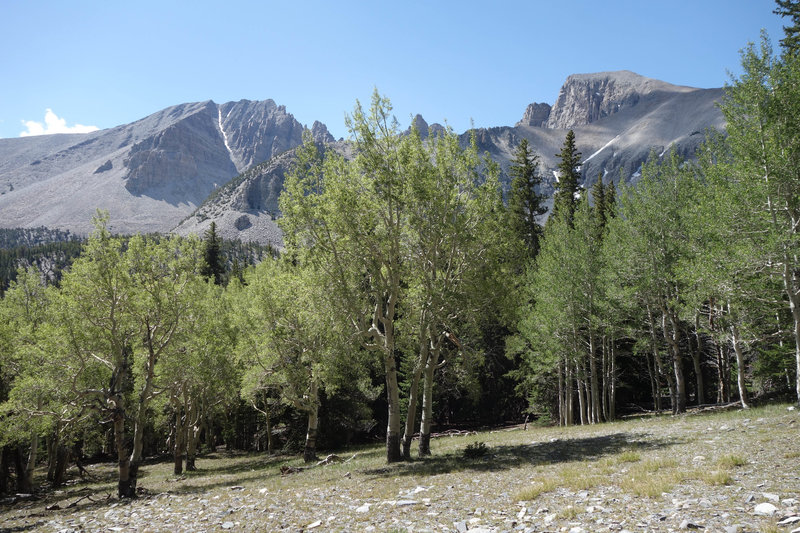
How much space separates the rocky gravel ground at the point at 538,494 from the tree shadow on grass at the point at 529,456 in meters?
0.06

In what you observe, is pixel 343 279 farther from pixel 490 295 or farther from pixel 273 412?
pixel 273 412

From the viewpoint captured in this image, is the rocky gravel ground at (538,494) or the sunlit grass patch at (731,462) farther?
the sunlit grass patch at (731,462)

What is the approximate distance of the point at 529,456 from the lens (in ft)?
60.4

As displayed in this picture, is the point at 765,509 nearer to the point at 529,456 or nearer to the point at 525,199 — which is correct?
the point at 529,456

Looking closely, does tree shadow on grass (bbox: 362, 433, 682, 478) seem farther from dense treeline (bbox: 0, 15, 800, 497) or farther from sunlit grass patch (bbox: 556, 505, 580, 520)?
sunlit grass patch (bbox: 556, 505, 580, 520)

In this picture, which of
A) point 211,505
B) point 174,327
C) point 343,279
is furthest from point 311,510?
point 174,327

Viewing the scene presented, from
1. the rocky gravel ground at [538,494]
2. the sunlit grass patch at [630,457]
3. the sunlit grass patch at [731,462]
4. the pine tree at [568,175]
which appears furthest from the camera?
the pine tree at [568,175]

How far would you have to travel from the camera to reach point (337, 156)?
21016mm

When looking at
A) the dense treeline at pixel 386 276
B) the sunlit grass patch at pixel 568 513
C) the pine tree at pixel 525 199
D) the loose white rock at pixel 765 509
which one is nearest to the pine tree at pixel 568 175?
the pine tree at pixel 525 199

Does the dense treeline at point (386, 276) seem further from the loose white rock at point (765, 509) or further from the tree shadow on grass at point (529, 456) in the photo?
the loose white rock at point (765, 509)

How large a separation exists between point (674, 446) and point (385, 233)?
13.9m

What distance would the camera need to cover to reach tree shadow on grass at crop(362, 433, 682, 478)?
16625 millimetres

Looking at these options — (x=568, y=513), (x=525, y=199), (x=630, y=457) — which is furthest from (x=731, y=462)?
(x=525, y=199)

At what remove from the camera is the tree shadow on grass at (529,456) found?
54.5ft
